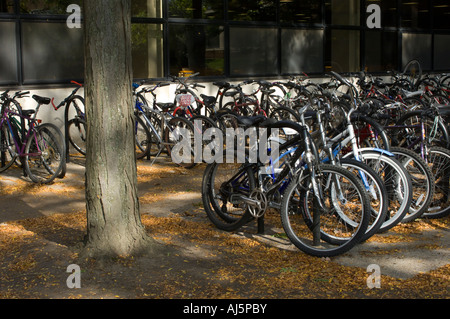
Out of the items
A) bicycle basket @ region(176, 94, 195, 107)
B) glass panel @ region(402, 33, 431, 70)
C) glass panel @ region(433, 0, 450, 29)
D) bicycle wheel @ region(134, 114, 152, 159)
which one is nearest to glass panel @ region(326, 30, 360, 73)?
glass panel @ region(402, 33, 431, 70)

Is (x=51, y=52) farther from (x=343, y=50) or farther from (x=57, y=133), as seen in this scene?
(x=343, y=50)

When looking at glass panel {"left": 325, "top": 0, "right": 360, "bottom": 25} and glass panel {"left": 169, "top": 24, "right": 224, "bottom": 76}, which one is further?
glass panel {"left": 325, "top": 0, "right": 360, "bottom": 25}

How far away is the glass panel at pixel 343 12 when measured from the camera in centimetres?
1477

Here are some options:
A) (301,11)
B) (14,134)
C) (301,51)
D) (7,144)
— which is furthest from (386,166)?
(301,11)

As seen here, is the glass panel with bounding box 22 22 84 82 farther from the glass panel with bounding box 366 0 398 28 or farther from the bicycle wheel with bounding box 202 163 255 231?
the glass panel with bounding box 366 0 398 28

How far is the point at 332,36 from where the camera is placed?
15.0m

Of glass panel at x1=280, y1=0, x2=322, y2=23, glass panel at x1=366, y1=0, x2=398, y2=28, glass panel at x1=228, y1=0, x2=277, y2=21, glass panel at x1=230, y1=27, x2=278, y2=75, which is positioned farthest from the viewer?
glass panel at x1=366, y1=0, x2=398, y2=28

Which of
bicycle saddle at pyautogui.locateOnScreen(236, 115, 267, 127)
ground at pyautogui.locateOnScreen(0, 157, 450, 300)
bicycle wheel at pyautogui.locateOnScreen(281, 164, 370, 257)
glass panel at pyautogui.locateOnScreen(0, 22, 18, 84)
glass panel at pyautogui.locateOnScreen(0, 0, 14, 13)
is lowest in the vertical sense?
ground at pyautogui.locateOnScreen(0, 157, 450, 300)

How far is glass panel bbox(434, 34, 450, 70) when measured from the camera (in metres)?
17.6

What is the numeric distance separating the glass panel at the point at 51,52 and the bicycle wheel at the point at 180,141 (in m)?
2.26

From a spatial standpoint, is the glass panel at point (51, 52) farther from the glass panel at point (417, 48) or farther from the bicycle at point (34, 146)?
the glass panel at point (417, 48)

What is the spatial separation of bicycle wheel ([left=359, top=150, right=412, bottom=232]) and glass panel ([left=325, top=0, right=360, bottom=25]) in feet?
31.0

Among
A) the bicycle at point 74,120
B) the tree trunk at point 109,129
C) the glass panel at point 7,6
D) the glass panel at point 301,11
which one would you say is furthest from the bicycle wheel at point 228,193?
the glass panel at point 301,11

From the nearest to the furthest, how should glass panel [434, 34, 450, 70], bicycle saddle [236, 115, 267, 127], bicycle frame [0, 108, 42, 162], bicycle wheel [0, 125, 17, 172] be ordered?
1. bicycle saddle [236, 115, 267, 127]
2. bicycle frame [0, 108, 42, 162]
3. bicycle wheel [0, 125, 17, 172]
4. glass panel [434, 34, 450, 70]
